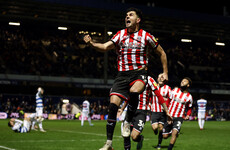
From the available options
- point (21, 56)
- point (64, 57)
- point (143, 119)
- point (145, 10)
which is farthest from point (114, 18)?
point (143, 119)

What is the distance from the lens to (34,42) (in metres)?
44.2

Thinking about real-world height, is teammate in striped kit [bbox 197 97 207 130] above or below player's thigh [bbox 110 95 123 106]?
below

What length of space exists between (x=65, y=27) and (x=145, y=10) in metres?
9.27

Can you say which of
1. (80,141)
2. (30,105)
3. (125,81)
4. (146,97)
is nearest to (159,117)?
(146,97)

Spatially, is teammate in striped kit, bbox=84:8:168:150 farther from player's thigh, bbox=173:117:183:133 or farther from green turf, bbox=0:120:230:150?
green turf, bbox=0:120:230:150

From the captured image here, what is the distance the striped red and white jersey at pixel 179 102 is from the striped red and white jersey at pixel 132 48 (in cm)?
458

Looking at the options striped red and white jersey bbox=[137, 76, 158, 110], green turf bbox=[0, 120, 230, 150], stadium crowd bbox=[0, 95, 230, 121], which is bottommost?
stadium crowd bbox=[0, 95, 230, 121]

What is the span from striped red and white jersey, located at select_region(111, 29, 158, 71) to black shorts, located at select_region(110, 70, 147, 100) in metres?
0.10

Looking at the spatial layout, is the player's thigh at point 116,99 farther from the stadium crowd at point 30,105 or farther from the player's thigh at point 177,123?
the stadium crowd at point 30,105

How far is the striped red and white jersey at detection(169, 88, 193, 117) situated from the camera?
37.1 feet

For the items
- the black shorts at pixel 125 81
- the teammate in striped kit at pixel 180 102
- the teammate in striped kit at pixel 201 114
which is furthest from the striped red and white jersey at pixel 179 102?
the teammate in striped kit at pixel 201 114

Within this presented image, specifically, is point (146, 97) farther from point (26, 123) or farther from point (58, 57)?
point (58, 57)

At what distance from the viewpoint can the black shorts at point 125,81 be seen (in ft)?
22.5

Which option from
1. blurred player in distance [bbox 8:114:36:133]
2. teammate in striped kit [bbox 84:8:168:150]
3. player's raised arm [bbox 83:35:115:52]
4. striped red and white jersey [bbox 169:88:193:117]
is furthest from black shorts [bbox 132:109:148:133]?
blurred player in distance [bbox 8:114:36:133]
